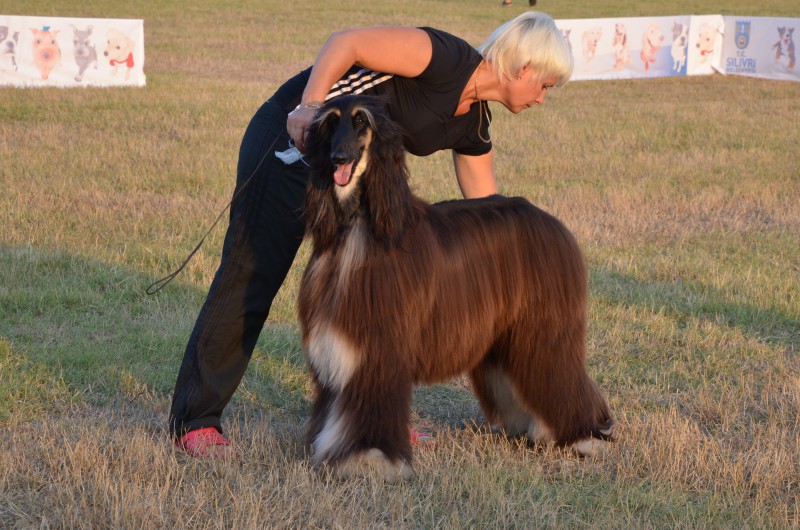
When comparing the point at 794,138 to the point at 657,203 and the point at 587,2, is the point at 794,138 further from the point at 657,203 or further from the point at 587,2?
the point at 587,2

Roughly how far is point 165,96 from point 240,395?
33.8 feet

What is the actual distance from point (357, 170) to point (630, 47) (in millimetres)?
17966

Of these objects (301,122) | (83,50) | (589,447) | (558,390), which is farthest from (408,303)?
(83,50)

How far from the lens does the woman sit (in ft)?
12.5

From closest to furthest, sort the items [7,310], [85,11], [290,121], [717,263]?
[290,121] → [7,310] → [717,263] → [85,11]

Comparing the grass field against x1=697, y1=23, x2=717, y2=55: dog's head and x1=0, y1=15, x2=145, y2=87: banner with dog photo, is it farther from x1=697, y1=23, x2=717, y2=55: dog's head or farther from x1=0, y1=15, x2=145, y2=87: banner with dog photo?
x1=697, y1=23, x2=717, y2=55: dog's head

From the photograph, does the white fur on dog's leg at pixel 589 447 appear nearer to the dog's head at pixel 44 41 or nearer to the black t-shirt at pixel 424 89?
the black t-shirt at pixel 424 89

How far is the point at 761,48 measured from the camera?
20219 mm

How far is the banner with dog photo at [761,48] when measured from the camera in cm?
1981

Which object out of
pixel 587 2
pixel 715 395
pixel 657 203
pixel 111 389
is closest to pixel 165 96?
pixel 657 203

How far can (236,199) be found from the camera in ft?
12.8

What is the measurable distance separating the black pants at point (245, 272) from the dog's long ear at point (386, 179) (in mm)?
542

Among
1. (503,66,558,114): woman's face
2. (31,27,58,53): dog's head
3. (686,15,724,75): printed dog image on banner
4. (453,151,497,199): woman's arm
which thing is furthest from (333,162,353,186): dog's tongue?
(686,15,724,75): printed dog image on banner

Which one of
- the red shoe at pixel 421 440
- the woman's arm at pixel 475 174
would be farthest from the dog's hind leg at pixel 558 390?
the woman's arm at pixel 475 174
